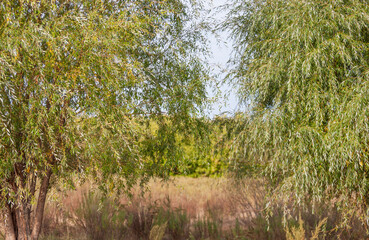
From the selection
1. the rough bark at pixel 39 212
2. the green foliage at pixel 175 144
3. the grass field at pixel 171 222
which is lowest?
the grass field at pixel 171 222

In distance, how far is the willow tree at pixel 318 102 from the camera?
5230 mm

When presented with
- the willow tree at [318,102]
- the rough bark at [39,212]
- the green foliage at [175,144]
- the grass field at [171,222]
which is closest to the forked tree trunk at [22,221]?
the rough bark at [39,212]

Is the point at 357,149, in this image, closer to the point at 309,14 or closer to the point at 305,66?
the point at 305,66

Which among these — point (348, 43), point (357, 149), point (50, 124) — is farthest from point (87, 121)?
point (348, 43)

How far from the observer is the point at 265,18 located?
22.1 ft

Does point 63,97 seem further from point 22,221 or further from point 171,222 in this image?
point 171,222

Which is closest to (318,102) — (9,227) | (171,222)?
(171,222)

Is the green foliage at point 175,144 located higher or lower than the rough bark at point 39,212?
higher

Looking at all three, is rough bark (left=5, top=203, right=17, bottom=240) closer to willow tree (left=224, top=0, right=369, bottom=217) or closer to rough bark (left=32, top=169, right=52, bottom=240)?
rough bark (left=32, top=169, right=52, bottom=240)

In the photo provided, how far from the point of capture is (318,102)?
5.43 m

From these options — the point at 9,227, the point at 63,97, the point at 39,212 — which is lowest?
Result: the point at 9,227

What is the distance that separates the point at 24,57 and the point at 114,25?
1.17 metres

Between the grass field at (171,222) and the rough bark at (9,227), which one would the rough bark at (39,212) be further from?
the grass field at (171,222)

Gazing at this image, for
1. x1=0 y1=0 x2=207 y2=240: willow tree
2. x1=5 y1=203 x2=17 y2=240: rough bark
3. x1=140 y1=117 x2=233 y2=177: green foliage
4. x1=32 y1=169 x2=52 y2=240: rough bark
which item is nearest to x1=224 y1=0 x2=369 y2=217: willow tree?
x1=140 y1=117 x2=233 y2=177: green foliage
